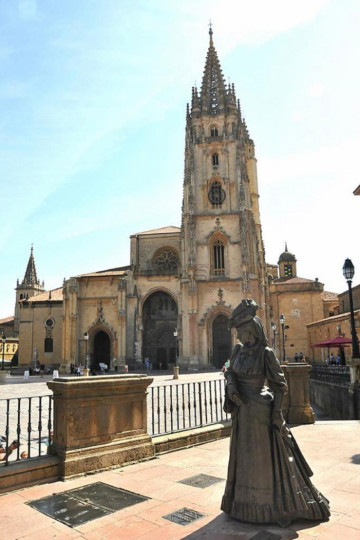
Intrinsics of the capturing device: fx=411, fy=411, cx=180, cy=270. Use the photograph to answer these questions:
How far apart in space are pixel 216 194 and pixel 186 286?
10.8m

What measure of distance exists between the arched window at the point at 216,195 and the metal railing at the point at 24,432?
31.1m

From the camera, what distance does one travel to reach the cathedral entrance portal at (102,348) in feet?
147

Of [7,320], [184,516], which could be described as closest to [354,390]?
[184,516]

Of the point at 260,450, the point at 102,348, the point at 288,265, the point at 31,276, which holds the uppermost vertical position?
the point at 31,276

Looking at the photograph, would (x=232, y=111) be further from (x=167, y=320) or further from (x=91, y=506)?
(x=91, y=506)

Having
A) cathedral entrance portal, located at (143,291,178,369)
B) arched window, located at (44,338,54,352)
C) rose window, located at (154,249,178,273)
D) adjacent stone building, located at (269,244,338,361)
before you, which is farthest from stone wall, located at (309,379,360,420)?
arched window, located at (44,338,54,352)

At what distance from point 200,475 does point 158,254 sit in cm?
4200

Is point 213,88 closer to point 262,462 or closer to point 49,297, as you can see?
point 49,297

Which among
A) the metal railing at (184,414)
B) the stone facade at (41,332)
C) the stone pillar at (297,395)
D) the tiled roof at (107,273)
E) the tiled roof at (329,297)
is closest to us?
the metal railing at (184,414)

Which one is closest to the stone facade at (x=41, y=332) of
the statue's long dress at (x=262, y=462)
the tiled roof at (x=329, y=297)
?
the tiled roof at (x=329, y=297)

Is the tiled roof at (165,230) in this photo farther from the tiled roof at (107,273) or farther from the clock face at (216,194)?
the clock face at (216,194)

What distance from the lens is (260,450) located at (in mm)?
3846

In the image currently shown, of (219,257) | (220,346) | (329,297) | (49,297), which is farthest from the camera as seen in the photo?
(329,297)

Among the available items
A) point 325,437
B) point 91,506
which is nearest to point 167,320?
point 325,437
